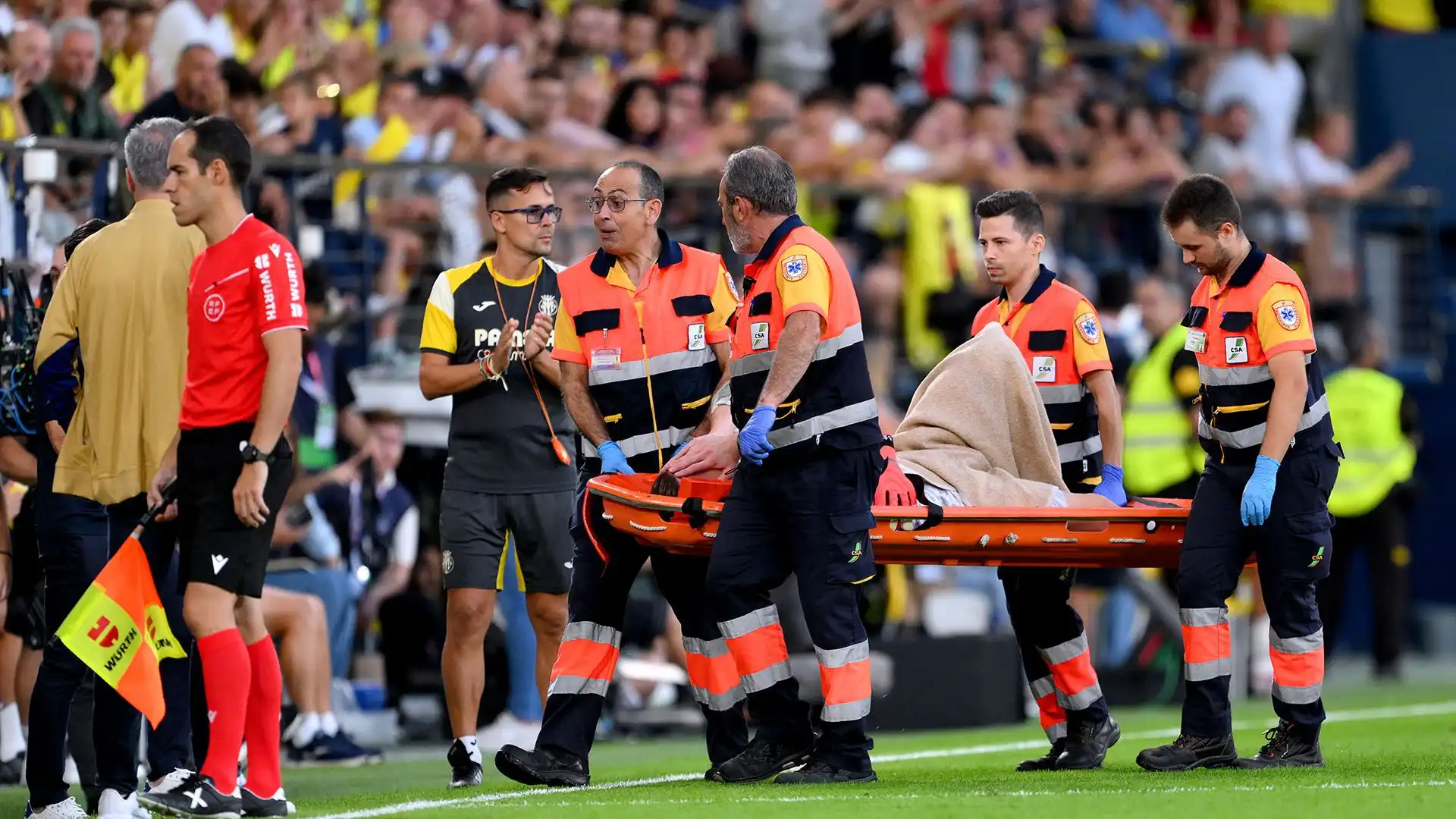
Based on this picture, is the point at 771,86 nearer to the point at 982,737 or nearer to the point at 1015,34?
the point at 1015,34

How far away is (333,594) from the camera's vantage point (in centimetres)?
1075

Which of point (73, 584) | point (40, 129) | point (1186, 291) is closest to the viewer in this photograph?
point (73, 584)

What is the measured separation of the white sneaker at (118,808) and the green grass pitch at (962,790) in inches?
20.3

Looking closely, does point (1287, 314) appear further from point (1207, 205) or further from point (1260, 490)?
point (1260, 490)

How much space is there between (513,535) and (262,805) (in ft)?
6.48

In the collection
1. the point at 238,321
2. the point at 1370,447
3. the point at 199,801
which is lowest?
the point at 199,801

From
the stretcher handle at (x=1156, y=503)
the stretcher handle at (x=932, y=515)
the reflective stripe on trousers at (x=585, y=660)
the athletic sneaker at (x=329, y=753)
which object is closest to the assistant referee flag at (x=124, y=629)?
the reflective stripe on trousers at (x=585, y=660)

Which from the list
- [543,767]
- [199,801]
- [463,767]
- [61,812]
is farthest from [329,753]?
[199,801]

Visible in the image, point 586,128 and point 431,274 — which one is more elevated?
point 586,128

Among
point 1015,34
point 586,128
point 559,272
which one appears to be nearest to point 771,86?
point 586,128

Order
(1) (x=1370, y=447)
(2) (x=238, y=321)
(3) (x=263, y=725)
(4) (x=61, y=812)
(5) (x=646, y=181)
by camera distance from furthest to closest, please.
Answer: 1. (1) (x=1370, y=447)
2. (5) (x=646, y=181)
3. (4) (x=61, y=812)
4. (3) (x=263, y=725)
5. (2) (x=238, y=321)

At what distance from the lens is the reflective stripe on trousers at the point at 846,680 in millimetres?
7352

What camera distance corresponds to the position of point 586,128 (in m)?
14.3

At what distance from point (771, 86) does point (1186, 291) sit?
3779 mm
